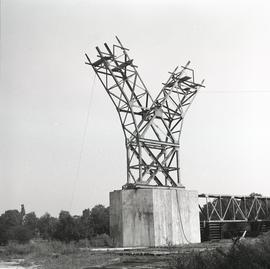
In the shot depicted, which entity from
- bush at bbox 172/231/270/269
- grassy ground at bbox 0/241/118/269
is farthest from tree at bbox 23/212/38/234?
bush at bbox 172/231/270/269

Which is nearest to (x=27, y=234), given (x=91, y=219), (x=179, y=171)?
(x=91, y=219)

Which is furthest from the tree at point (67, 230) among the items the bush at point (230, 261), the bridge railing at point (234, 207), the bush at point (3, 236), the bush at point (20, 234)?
the bush at point (230, 261)

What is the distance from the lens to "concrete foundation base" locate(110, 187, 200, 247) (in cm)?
2170

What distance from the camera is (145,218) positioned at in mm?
21938

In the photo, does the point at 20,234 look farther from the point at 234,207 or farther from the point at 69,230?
the point at 234,207

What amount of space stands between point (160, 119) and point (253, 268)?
16954 mm

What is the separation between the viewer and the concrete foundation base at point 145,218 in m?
21.7

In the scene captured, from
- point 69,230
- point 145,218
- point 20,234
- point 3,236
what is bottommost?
point 3,236

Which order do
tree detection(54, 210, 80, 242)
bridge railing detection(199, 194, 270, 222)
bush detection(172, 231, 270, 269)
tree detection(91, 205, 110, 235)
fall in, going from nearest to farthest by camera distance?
bush detection(172, 231, 270, 269) < bridge railing detection(199, 194, 270, 222) < tree detection(54, 210, 80, 242) < tree detection(91, 205, 110, 235)

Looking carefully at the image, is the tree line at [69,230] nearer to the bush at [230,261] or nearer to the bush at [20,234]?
the bush at [20,234]

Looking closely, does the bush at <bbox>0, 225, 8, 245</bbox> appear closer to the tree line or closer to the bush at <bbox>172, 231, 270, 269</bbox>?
the tree line

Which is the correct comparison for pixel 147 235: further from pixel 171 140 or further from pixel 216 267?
pixel 216 267

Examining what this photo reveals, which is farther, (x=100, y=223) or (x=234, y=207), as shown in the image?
(x=100, y=223)

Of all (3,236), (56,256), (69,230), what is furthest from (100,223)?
(56,256)
